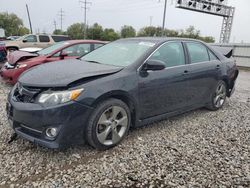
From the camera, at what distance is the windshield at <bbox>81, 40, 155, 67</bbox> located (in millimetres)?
3449

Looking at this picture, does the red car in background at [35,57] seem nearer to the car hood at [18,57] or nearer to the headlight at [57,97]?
the car hood at [18,57]

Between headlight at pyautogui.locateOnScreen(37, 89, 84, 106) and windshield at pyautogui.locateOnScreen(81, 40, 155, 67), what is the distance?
989 mm

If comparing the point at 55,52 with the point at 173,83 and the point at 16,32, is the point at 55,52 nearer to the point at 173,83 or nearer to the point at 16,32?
the point at 173,83

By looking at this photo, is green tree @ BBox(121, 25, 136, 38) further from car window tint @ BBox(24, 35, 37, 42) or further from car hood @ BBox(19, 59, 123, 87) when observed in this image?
car hood @ BBox(19, 59, 123, 87)

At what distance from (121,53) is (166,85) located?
35.0 inches

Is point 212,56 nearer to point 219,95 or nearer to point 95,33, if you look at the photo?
point 219,95

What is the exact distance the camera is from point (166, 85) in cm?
358

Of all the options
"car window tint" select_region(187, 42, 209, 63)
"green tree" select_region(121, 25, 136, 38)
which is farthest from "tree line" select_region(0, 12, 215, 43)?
"car window tint" select_region(187, 42, 209, 63)

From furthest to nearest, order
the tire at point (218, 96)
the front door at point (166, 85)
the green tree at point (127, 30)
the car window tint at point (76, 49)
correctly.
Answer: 1. the green tree at point (127, 30)
2. the car window tint at point (76, 49)
3. the tire at point (218, 96)
4. the front door at point (166, 85)

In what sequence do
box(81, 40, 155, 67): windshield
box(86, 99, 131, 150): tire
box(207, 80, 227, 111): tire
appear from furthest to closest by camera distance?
box(207, 80, 227, 111): tire < box(81, 40, 155, 67): windshield < box(86, 99, 131, 150): tire

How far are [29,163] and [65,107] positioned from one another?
812 millimetres

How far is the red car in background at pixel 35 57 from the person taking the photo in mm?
5797

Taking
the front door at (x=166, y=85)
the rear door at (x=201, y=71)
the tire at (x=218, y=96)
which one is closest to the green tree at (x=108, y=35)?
the tire at (x=218, y=96)

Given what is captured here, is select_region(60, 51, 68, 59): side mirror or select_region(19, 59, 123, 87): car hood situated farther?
select_region(60, 51, 68, 59): side mirror
